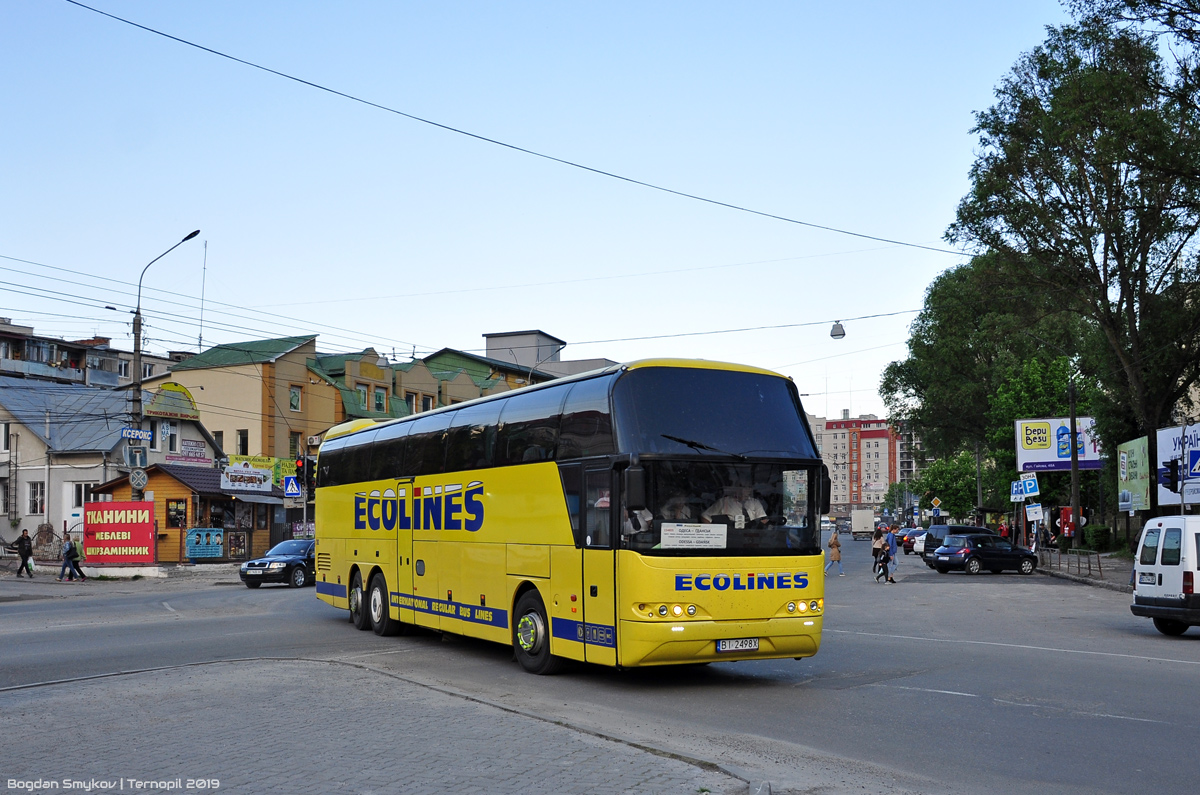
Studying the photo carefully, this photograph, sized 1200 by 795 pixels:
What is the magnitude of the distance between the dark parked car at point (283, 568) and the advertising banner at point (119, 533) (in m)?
8.60

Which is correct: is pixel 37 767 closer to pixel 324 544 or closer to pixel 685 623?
pixel 685 623

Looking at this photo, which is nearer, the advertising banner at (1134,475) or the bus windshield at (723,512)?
the bus windshield at (723,512)

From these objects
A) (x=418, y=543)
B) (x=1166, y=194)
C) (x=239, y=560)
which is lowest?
(x=239, y=560)

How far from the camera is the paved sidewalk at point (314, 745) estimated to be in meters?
6.98

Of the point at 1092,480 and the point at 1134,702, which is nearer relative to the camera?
the point at 1134,702

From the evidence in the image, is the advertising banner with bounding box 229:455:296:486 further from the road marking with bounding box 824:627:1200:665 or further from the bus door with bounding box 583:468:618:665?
the bus door with bounding box 583:468:618:665

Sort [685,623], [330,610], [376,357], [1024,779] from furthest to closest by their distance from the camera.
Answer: [376,357]
[330,610]
[685,623]
[1024,779]

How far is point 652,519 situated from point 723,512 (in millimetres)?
818

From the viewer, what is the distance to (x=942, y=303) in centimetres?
6869

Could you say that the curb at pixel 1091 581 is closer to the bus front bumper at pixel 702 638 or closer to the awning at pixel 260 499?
the bus front bumper at pixel 702 638

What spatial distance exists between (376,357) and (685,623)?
193 ft

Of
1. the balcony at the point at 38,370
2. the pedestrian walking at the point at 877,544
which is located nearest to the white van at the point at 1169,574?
the pedestrian walking at the point at 877,544

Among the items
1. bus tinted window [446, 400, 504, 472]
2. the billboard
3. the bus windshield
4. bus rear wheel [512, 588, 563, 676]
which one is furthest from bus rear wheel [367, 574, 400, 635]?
the billboard

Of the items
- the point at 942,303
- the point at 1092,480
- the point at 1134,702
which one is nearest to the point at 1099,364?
the point at 1092,480
